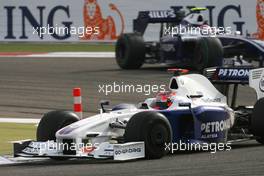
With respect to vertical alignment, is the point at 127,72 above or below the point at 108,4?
below

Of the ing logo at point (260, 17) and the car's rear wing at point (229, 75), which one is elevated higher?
the ing logo at point (260, 17)

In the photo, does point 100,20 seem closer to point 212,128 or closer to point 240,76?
point 240,76

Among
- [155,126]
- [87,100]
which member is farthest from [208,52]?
[155,126]

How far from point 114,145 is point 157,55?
14654 millimetres

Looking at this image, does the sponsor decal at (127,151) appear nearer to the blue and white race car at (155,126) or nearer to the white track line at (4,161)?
the blue and white race car at (155,126)

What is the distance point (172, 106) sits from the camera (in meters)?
12.1

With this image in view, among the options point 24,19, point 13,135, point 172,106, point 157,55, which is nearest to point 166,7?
point 24,19

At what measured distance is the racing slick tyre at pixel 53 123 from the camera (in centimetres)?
1184

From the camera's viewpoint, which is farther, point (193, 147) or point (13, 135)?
point (13, 135)

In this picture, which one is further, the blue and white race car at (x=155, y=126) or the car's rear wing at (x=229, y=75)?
the car's rear wing at (x=229, y=75)

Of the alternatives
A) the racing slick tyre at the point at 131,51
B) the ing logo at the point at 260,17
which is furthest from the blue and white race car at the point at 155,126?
the ing logo at the point at 260,17

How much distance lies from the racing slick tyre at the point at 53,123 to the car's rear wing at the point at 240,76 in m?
2.25

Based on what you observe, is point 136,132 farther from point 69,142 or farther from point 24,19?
point 24,19

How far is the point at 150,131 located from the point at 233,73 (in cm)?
235
